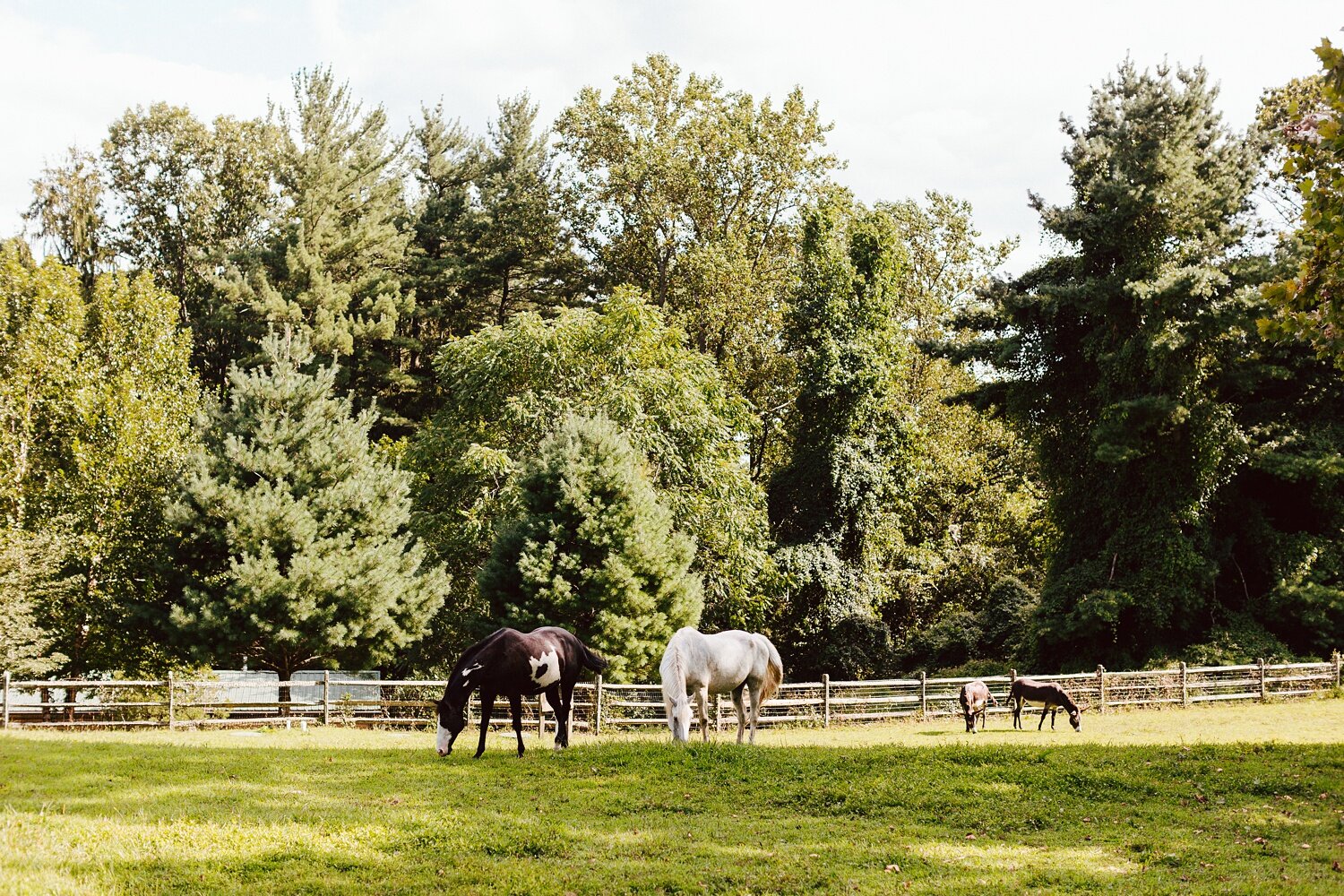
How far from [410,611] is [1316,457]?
24168 mm

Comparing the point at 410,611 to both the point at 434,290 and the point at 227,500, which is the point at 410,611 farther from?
the point at 434,290

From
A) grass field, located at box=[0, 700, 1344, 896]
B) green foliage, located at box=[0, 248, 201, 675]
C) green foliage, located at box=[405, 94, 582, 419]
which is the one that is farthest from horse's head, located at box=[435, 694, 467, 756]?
green foliage, located at box=[405, 94, 582, 419]

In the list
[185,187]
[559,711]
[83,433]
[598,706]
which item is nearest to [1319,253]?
[559,711]

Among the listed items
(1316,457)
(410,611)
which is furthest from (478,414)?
(1316,457)

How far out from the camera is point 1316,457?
2941 cm

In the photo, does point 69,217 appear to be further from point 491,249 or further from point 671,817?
point 671,817

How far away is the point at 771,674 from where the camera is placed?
18.9 metres

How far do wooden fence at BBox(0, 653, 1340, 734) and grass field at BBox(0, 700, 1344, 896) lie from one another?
15.6ft

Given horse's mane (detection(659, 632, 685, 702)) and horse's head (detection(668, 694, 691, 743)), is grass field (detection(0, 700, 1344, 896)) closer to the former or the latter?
horse's head (detection(668, 694, 691, 743))

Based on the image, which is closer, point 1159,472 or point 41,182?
point 1159,472

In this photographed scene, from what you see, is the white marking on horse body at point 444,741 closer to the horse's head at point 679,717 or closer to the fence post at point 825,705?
the horse's head at point 679,717

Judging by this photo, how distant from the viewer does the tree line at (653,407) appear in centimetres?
2591

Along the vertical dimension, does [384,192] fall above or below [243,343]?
above

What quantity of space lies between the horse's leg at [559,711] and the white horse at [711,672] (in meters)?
1.59
